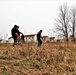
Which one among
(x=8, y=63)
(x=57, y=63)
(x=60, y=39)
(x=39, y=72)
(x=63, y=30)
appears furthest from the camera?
(x=63, y=30)

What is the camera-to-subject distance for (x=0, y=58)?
9.88 metres

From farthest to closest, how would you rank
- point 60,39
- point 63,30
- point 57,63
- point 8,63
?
point 63,30, point 60,39, point 57,63, point 8,63

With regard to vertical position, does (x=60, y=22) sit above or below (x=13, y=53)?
above

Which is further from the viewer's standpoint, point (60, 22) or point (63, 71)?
point (60, 22)

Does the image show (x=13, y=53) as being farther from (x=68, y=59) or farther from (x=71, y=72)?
(x=71, y=72)

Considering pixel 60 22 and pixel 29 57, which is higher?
pixel 60 22

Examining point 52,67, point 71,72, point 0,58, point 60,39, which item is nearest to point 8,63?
point 0,58

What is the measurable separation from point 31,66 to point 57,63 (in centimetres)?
116

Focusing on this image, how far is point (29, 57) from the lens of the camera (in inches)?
406

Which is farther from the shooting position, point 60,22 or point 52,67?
point 60,22

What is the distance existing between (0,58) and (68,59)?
263 centimetres

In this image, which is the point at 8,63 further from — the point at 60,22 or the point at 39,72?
the point at 60,22

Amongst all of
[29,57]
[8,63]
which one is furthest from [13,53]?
[8,63]

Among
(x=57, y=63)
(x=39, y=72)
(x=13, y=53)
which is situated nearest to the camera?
(x=39, y=72)
